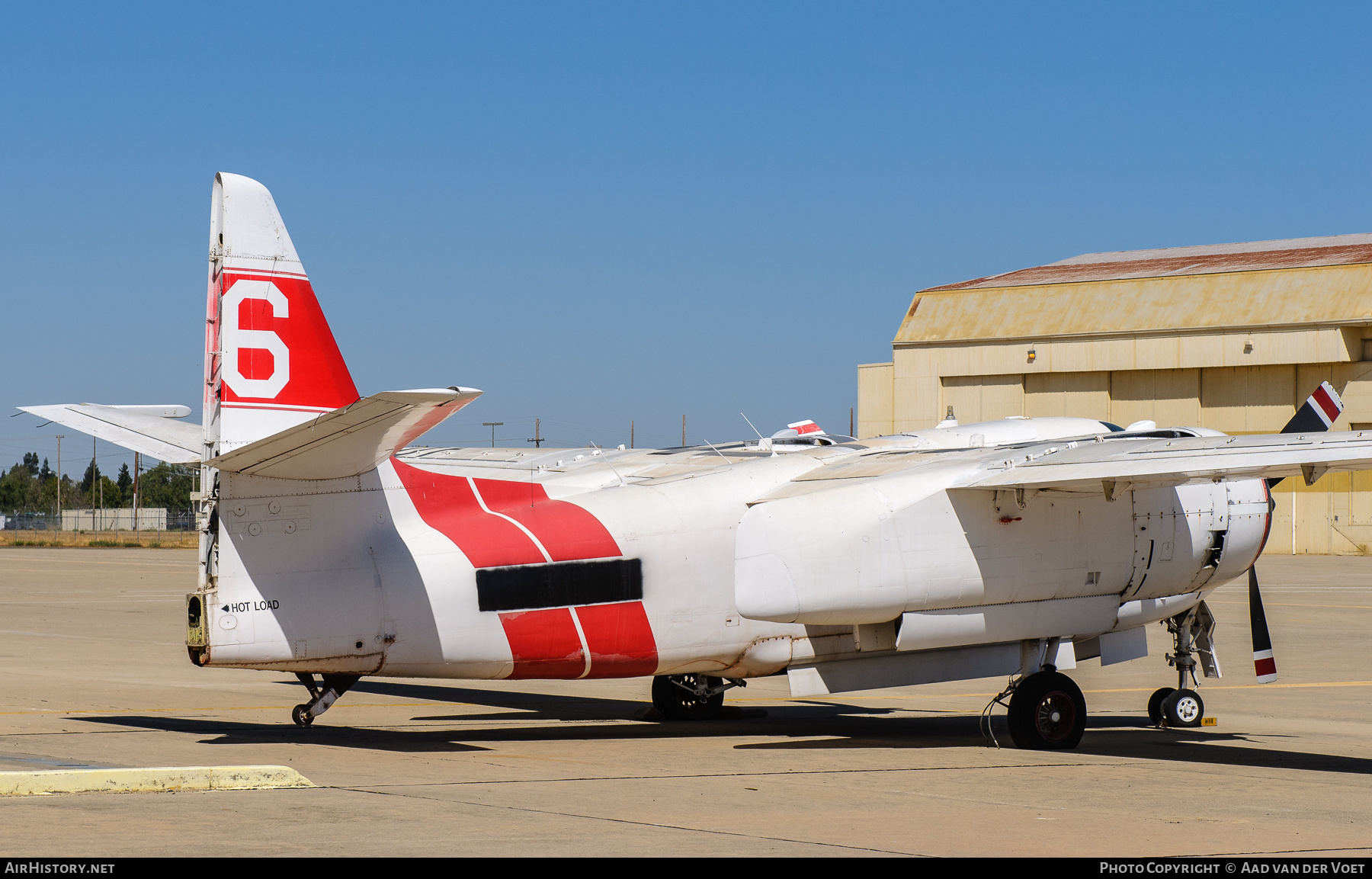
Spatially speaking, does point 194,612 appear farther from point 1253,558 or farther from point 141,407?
point 1253,558

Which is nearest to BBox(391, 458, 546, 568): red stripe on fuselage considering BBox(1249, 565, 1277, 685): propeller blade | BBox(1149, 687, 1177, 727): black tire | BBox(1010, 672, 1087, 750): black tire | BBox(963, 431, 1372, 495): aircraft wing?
BBox(963, 431, 1372, 495): aircraft wing

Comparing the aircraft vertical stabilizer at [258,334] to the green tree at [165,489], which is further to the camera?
the green tree at [165,489]

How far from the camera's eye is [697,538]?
1480cm

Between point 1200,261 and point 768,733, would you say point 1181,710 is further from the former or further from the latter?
point 1200,261

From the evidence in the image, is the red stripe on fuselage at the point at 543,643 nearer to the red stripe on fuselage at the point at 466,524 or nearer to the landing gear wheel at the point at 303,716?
the red stripe on fuselage at the point at 466,524

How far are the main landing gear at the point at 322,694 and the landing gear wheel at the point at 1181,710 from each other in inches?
353

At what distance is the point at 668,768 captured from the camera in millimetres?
13195

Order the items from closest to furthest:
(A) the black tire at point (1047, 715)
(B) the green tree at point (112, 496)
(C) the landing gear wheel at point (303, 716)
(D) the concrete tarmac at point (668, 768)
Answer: (D) the concrete tarmac at point (668, 768), (C) the landing gear wheel at point (303, 716), (A) the black tire at point (1047, 715), (B) the green tree at point (112, 496)

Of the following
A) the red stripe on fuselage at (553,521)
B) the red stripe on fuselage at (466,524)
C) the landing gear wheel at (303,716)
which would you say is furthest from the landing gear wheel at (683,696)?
the landing gear wheel at (303,716)

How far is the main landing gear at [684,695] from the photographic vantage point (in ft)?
56.8

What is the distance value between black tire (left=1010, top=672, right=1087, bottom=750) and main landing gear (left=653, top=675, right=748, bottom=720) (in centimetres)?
344

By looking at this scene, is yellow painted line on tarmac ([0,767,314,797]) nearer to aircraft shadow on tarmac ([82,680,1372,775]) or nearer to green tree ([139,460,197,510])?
aircraft shadow on tarmac ([82,680,1372,775])
